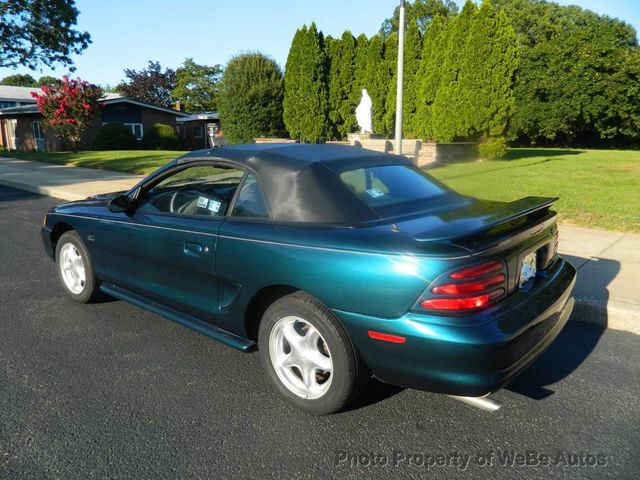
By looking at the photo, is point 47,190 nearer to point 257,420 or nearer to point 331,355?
point 257,420

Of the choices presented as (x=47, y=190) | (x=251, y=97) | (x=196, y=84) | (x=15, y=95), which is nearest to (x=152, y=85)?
(x=196, y=84)

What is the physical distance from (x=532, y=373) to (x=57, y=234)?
168 inches

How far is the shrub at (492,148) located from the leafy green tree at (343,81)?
6345 mm

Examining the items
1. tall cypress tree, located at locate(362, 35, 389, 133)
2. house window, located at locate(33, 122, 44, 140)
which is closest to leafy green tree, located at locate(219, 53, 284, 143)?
tall cypress tree, located at locate(362, 35, 389, 133)

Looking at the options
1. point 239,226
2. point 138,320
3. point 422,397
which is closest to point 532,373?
point 422,397

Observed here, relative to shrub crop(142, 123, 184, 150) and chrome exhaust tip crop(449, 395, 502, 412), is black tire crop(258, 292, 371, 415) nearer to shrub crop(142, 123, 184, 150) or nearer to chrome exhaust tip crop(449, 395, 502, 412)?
chrome exhaust tip crop(449, 395, 502, 412)

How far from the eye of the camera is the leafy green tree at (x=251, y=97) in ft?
84.9

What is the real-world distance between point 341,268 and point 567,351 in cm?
210

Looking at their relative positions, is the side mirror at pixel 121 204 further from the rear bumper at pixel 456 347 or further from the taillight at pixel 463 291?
the taillight at pixel 463 291

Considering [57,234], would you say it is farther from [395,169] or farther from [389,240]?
[389,240]

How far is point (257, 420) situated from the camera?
2781 millimetres

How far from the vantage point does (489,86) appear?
690 inches

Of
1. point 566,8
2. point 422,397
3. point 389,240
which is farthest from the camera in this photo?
point 566,8

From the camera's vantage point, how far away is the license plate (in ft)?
8.91
